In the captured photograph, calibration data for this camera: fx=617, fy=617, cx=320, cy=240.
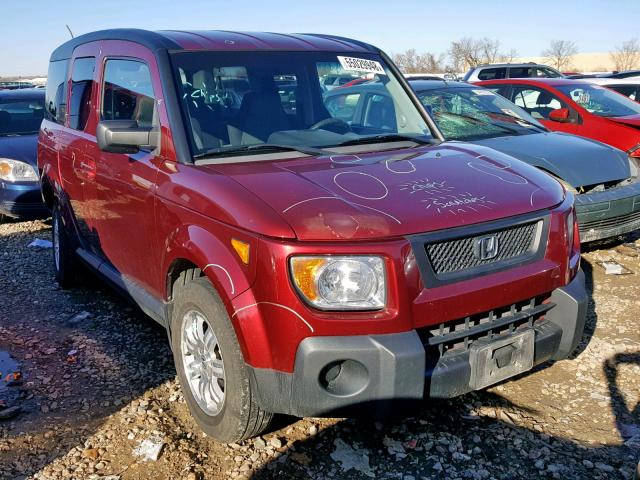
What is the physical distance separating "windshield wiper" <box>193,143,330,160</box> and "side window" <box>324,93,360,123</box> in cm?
56

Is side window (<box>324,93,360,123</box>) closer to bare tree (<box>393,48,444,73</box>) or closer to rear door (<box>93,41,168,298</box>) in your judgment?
rear door (<box>93,41,168,298</box>)

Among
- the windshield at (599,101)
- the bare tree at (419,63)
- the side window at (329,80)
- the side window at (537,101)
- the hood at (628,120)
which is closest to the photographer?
the side window at (329,80)

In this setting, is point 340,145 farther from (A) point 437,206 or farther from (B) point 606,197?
(B) point 606,197

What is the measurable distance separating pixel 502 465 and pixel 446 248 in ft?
3.55

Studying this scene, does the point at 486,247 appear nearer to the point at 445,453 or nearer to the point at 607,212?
the point at 445,453

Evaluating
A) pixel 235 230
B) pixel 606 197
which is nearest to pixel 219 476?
pixel 235 230

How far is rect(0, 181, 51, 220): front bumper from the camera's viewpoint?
7.63 meters

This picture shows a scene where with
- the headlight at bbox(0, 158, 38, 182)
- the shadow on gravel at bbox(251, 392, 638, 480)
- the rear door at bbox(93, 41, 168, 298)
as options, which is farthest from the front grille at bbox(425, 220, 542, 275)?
the headlight at bbox(0, 158, 38, 182)

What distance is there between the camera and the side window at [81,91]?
4.43 m

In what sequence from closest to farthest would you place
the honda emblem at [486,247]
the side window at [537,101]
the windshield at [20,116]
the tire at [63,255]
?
the honda emblem at [486,247] < the tire at [63,255] < the side window at [537,101] < the windshield at [20,116]

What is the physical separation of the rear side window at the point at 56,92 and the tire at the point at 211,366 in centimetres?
262

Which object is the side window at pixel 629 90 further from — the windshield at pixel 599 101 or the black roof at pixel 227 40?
the black roof at pixel 227 40

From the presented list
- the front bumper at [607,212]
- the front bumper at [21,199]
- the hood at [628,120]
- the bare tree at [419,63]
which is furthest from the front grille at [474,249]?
the bare tree at [419,63]

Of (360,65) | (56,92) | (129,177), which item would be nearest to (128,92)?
(129,177)
